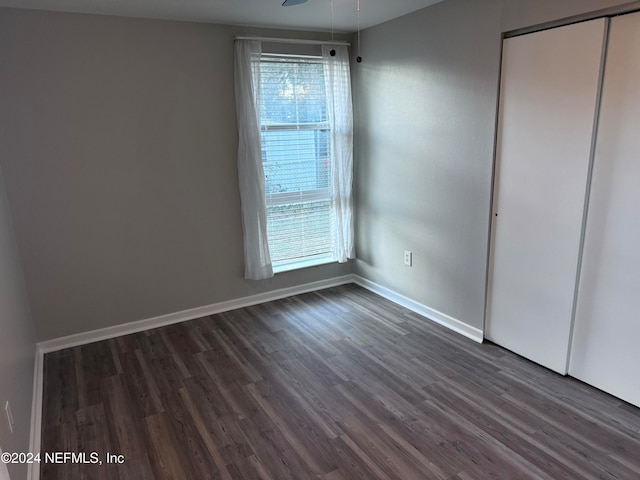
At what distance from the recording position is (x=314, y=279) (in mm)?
4242

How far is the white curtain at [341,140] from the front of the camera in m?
3.82

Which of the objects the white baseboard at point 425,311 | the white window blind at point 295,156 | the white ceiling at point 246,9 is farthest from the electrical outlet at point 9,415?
the white baseboard at point 425,311

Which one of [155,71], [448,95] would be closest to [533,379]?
[448,95]

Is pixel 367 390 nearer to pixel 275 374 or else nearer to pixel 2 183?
pixel 275 374

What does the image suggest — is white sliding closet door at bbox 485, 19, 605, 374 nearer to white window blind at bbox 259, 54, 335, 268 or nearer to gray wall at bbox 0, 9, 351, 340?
white window blind at bbox 259, 54, 335, 268

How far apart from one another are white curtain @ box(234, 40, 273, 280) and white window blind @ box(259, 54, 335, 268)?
5.2 inches

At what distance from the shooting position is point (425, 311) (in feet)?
11.7

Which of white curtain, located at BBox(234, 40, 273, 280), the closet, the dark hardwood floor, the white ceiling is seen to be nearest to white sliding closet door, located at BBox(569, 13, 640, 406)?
the closet

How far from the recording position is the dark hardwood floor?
2012 mm

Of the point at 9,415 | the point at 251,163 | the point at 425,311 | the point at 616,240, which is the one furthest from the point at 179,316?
the point at 616,240

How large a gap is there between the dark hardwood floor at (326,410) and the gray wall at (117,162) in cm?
42

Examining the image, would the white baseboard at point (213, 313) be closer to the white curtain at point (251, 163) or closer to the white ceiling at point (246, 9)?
the white curtain at point (251, 163)

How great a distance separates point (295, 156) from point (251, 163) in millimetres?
486

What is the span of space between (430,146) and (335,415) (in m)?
2.06
